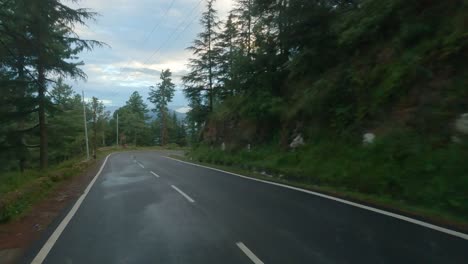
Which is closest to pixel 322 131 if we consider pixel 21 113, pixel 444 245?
pixel 444 245

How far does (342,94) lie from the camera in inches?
540

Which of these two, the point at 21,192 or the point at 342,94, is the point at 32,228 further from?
the point at 342,94

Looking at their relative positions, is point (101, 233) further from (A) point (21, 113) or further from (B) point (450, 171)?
(A) point (21, 113)

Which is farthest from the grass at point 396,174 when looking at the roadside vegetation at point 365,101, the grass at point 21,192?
the grass at point 21,192

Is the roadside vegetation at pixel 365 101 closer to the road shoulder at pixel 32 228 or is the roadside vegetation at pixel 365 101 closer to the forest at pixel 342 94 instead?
the forest at pixel 342 94

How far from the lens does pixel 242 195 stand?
9672 mm

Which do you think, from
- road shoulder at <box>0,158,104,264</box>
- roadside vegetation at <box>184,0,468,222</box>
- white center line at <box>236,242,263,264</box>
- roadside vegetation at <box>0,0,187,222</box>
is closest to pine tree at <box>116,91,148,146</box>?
roadside vegetation at <box>0,0,187,222</box>

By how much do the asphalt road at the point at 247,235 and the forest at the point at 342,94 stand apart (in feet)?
5.70

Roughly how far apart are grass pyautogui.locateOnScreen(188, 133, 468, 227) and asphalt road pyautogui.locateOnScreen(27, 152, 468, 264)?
127 centimetres

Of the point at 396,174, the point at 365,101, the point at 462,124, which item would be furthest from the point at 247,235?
the point at 365,101

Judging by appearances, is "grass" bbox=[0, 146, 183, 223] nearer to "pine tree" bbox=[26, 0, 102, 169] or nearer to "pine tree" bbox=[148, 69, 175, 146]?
"pine tree" bbox=[26, 0, 102, 169]

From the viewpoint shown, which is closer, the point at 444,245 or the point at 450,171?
the point at 444,245

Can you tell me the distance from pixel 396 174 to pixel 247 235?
4825mm

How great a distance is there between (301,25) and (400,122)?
25.3 feet
